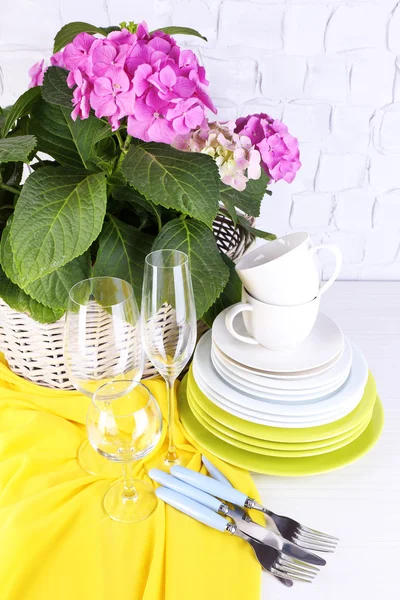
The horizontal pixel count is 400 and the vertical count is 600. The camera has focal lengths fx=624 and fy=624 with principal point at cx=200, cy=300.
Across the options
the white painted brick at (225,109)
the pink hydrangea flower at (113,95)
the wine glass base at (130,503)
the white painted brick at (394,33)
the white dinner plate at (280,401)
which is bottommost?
the wine glass base at (130,503)

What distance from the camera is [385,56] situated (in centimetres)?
114

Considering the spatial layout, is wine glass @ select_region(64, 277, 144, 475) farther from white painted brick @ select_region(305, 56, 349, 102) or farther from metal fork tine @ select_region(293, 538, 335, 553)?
white painted brick @ select_region(305, 56, 349, 102)

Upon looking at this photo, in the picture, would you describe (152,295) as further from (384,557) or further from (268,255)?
(384,557)

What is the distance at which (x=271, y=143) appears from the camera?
84 cm

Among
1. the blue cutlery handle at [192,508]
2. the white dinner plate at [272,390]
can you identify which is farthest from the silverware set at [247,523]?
the white dinner plate at [272,390]

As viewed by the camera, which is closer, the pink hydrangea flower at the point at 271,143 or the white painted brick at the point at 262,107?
the pink hydrangea flower at the point at 271,143

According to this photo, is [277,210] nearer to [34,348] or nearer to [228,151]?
[228,151]

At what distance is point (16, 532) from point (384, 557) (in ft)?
1.32

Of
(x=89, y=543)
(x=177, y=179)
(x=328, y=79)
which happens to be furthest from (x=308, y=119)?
(x=89, y=543)

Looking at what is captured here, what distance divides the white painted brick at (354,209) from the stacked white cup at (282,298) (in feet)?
1.59

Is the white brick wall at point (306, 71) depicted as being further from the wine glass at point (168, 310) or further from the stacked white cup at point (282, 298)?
the wine glass at point (168, 310)

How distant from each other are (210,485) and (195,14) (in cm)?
83

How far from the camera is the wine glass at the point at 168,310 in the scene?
2.29 ft

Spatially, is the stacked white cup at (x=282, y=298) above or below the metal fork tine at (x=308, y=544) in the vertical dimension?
above
